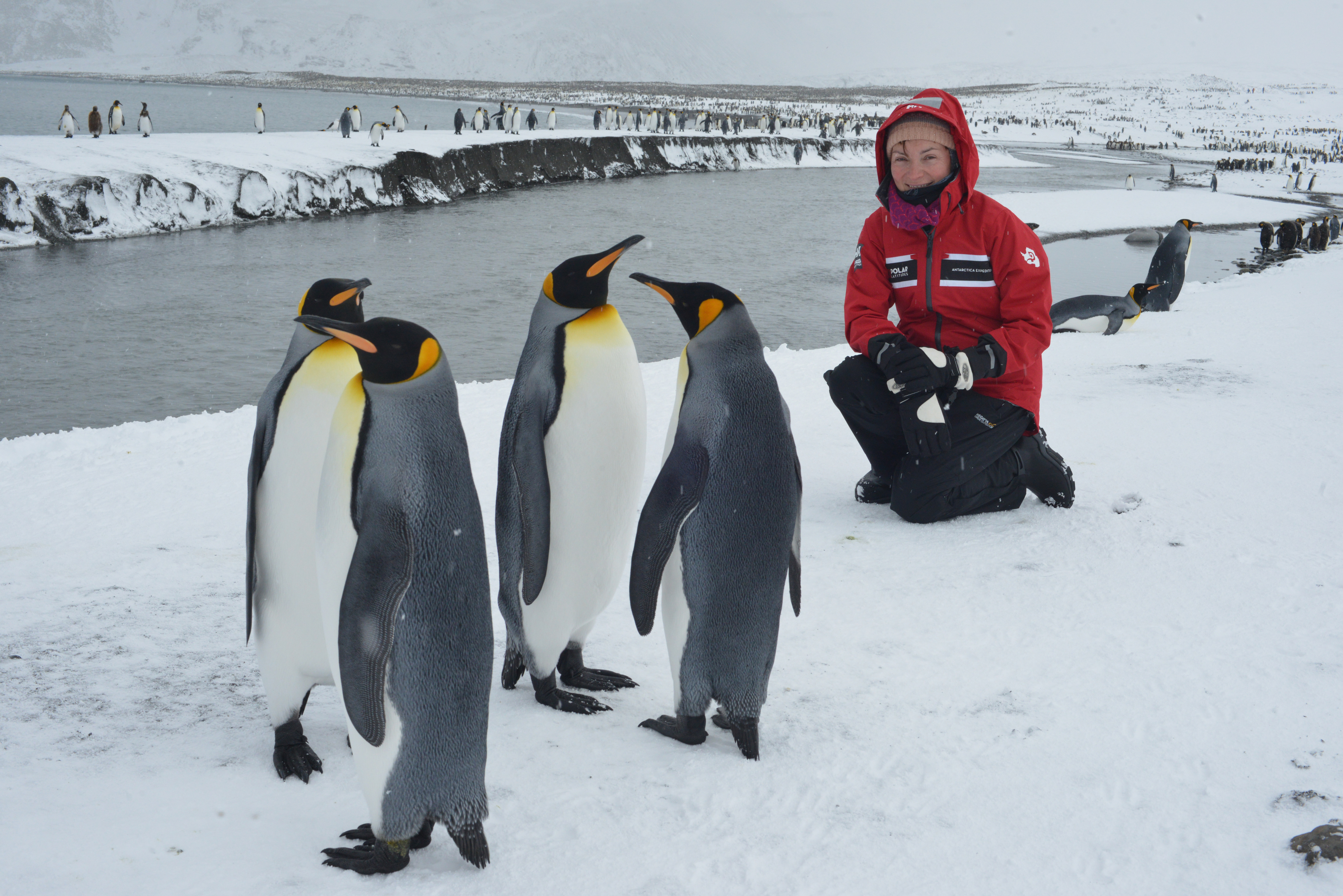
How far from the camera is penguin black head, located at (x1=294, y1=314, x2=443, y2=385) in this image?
148cm

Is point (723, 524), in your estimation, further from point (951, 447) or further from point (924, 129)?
point (924, 129)

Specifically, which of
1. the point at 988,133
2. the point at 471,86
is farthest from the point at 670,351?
the point at 471,86

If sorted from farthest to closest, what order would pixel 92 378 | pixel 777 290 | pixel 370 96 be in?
pixel 370 96 < pixel 777 290 < pixel 92 378

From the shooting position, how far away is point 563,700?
2.15 metres

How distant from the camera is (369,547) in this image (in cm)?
152

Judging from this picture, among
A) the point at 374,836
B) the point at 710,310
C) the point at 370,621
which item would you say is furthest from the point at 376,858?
the point at 710,310

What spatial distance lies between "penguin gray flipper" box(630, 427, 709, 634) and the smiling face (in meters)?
1.60

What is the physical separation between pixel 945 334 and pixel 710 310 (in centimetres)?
152

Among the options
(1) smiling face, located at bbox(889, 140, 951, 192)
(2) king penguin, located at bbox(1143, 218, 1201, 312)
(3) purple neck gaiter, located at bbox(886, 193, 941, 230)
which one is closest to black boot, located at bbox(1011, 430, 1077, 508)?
(3) purple neck gaiter, located at bbox(886, 193, 941, 230)

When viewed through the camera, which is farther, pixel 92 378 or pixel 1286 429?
pixel 92 378

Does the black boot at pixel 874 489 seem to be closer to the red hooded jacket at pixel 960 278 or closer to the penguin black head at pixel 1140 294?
the red hooded jacket at pixel 960 278

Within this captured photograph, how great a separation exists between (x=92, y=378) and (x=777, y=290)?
6946mm

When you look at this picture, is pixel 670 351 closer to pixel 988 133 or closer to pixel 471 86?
pixel 988 133

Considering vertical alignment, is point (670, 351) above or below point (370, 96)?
below
